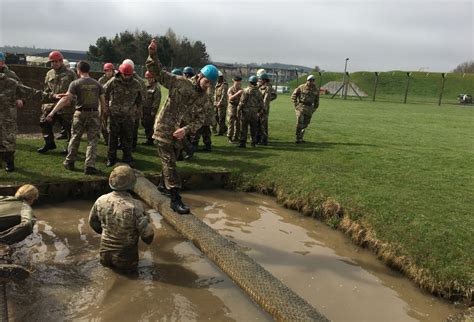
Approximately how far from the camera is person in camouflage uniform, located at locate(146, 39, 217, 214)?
6.34m

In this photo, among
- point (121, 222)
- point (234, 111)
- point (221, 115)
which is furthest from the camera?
point (221, 115)

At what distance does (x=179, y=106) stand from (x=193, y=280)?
2.60 meters

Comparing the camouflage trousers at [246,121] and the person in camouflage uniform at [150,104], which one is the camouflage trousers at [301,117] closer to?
the camouflage trousers at [246,121]

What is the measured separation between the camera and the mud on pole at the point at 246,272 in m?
4.11

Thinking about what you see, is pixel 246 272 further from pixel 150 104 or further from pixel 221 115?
pixel 221 115

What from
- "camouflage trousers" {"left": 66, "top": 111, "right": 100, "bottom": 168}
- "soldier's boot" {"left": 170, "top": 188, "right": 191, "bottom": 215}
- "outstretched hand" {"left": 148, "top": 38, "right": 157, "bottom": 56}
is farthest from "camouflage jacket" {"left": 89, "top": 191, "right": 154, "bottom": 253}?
"camouflage trousers" {"left": 66, "top": 111, "right": 100, "bottom": 168}

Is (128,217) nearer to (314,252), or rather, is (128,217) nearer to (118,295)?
(118,295)

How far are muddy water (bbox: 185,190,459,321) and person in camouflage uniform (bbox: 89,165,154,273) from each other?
5.74 ft

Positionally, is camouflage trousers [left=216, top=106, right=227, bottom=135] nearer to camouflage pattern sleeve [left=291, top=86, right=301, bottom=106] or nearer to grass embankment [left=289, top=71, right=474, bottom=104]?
camouflage pattern sleeve [left=291, top=86, right=301, bottom=106]

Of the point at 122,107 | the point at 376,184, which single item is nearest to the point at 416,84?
the point at 376,184

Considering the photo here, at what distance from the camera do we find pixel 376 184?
8594 mm

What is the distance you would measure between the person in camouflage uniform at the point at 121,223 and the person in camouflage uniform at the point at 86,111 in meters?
3.47

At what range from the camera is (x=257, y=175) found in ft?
30.4

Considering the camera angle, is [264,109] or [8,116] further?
[264,109]
